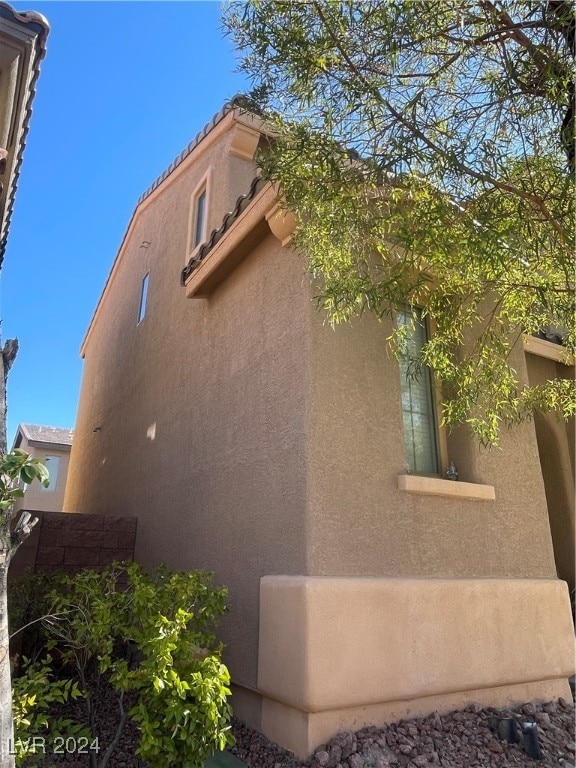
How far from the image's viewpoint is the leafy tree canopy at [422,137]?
4527mm

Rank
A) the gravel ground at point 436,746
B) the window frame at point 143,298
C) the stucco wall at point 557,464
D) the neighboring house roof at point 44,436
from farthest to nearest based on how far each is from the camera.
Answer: the neighboring house roof at point 44,436, the window frame at point 143,298, the stucco wall at point 557,464, the gravel ground at point 436,746

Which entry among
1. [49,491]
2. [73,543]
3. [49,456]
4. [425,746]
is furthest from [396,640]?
[49,491]

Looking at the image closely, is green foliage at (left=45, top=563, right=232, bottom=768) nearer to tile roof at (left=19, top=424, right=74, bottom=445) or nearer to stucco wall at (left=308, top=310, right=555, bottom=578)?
stucco wall at (left=308, top=310, right=555, bottom=578)

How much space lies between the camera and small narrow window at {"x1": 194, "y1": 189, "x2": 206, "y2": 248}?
32.7 ft

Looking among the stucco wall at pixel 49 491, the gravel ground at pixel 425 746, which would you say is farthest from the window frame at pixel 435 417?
the stucco wall at pixel 49 491

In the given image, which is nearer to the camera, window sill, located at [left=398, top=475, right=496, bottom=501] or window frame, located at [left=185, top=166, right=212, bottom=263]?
window sill, located at [left=398, top=475, right=496, bottom=501]

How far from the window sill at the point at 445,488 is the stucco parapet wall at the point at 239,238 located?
9.81ft

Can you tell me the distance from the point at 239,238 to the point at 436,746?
584 centimetres

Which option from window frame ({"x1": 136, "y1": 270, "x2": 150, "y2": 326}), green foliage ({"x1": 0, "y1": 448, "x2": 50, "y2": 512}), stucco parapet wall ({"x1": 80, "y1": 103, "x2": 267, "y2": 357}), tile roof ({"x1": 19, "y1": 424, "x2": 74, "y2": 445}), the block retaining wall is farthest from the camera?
tile roof ({"x1": 19, "y1": 424, "x2": 74, "y2": 445})

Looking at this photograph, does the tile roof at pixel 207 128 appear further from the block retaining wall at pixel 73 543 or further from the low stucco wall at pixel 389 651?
the block retaining wall at pixel 73 543

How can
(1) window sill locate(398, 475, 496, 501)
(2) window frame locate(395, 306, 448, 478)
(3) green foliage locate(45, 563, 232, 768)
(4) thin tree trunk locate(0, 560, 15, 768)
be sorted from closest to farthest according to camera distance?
(4) thin tree trunk locate(0, 560, 15, 768), (3) green foliage locate(45, 563, 232, 768), (1) window sill locate(398, 475, 496, 501), (2) window frame locate(395, 306, 448, 478)

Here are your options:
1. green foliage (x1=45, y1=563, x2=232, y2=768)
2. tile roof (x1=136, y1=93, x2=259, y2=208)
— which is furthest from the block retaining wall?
tile roof (x1=136, y1=93, x2=259, y2=208)

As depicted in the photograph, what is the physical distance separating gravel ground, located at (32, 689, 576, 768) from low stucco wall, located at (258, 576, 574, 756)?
0.12m

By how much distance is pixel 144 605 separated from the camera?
4.25m
